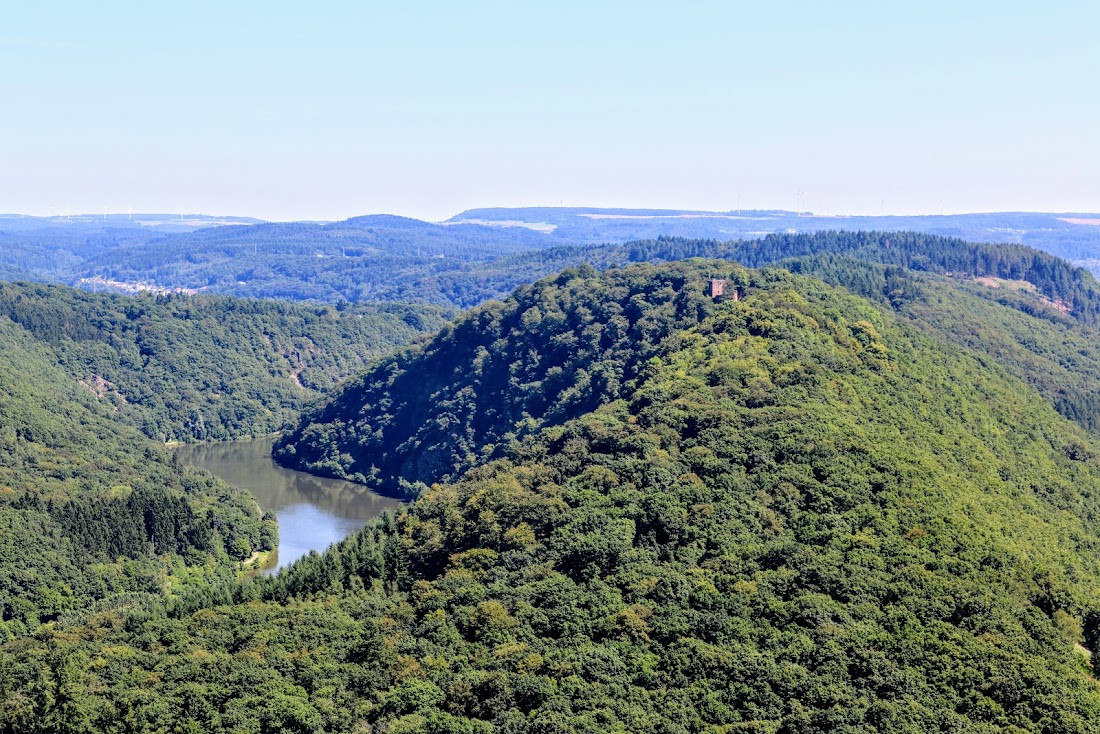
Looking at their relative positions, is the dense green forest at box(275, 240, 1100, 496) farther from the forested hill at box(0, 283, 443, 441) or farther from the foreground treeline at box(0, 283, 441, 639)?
the foreground treeline at box(0, 283, 441, 639)

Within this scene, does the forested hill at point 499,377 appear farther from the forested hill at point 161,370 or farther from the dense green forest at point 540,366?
the forested hill at point 161,370

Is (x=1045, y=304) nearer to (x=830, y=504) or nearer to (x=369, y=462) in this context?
(x=369, y=462)

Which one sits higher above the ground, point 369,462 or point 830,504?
point 830,504

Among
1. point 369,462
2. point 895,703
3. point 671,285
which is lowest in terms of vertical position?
point 369,462

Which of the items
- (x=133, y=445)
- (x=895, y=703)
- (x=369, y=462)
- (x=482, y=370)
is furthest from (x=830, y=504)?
(x=133, y=445)

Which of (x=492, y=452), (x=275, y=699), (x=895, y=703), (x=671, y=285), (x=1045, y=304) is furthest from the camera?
(x=1045, y=304)

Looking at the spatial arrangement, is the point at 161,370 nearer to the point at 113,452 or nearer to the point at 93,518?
the point at 113,452
